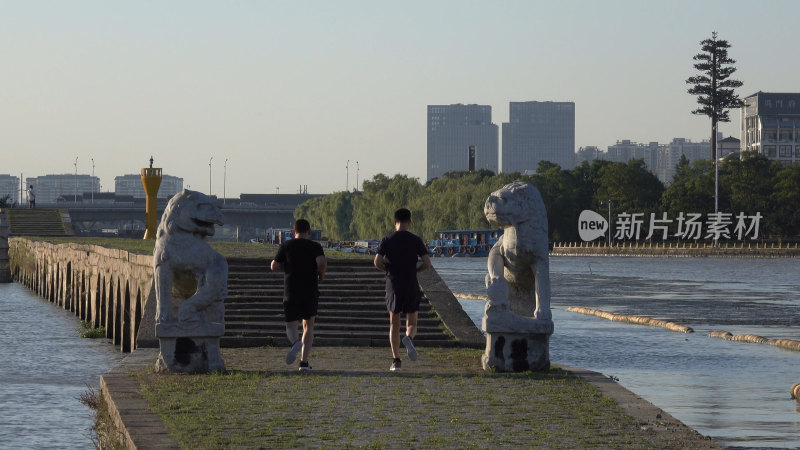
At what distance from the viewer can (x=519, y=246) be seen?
53.4 ft

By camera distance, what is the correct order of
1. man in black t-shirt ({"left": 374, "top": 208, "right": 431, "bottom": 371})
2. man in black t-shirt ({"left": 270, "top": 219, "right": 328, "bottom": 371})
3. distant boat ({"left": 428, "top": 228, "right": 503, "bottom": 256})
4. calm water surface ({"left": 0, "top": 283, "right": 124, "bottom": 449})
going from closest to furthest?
calm water surface ({"left": 0, "top": 283, "right": 124, "bottom": 449})
man in black t-shirt ({"left": 374, "top": 208, "right": 431, "bottom": 371})
man in black t-shirt ({"left": 270, "top": 219, "right": 328, "bottom": 371})
distant boat ({"left": 428, "top": 228, "right": 503, "bottom": 256})

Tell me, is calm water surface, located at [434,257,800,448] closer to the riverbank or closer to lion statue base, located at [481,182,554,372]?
the riverbank

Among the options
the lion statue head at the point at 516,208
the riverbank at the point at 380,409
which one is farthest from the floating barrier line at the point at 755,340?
the lion statue head at the point at 516,208

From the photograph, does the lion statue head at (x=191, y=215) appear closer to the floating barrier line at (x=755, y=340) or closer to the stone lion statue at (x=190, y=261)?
the stone lion statue at (x=190, y=261)

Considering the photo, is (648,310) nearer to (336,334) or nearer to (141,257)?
(141,257)

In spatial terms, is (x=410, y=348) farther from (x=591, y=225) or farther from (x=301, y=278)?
(x=591, y=225)

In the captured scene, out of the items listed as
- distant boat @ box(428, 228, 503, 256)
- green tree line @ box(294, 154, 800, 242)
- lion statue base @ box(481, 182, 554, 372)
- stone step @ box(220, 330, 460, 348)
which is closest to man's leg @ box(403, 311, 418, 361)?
lion statue base @ box(481, 182, 554, 372)

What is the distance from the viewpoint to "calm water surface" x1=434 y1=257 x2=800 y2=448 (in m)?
15.5

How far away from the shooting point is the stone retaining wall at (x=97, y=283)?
2698 centimetres

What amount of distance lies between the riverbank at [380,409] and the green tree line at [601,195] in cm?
11627

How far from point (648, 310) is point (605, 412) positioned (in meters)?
31.6

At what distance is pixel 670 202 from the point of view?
139 metres

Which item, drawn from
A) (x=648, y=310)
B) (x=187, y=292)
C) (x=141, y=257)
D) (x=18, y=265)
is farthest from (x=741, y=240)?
(x=187, y=292)

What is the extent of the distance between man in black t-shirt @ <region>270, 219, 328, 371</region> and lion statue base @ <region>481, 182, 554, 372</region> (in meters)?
2.09
